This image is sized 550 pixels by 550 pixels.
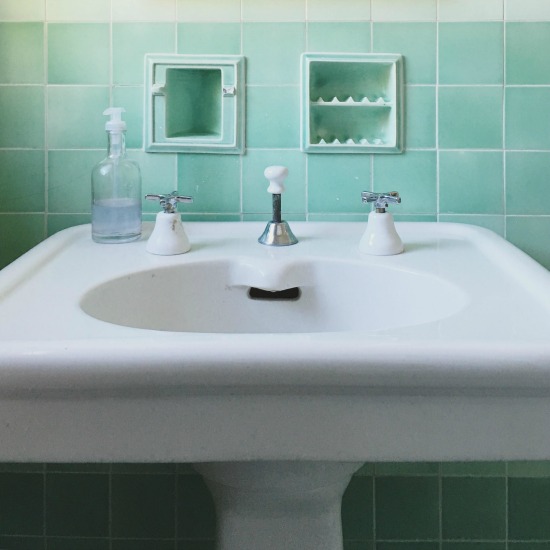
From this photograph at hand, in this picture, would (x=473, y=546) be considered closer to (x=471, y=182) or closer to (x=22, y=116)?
(x=471, y=182)

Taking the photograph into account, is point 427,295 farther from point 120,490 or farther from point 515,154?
point 120,490

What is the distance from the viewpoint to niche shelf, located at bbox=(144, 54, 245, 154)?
1.17 meters

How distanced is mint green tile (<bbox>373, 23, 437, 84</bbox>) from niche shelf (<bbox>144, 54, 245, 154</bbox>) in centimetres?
23

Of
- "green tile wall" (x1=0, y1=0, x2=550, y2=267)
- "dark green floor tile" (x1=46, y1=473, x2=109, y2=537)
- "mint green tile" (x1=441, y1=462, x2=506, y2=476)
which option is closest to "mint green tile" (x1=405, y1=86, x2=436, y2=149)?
"green tile wall" (x1=0, y1=0, x2=550, y2=267)

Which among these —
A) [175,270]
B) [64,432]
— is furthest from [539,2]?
[64,432]

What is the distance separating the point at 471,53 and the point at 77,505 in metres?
1.04

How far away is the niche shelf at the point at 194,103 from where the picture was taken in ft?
3.83

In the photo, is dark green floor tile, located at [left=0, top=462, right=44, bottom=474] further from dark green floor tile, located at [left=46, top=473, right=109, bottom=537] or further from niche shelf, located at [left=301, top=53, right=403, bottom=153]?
niche shelf, located at [left=301, top=53, right=403, bottom=153]

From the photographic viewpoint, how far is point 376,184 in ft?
3.92

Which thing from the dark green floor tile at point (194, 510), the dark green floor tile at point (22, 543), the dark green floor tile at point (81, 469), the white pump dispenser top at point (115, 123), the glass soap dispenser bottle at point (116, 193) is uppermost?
the white pump dispenser top at point (115, 123)

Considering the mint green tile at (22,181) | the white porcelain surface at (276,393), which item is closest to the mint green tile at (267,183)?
the mint green tile at (22,181)

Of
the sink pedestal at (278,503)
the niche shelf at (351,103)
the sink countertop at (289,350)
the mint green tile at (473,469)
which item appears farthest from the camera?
the mint green tile at (473,469)

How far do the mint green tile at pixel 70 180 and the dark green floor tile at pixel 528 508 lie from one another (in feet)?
2.95

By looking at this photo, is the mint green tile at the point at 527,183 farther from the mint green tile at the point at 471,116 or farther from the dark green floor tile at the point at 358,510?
the dark green floor tile at the point at 358,510
